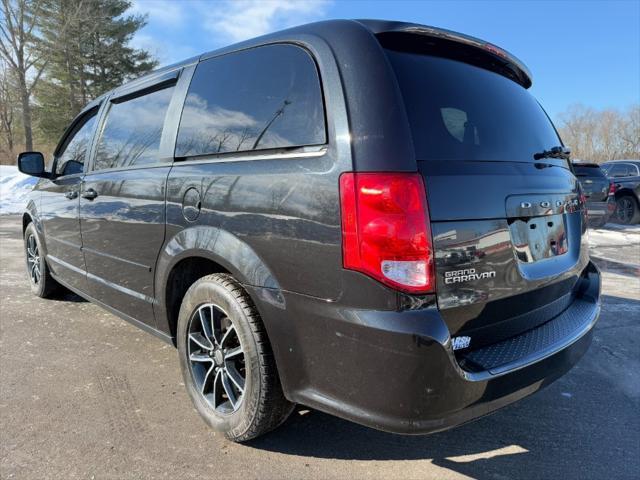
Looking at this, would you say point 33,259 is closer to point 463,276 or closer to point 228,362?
point 228,362

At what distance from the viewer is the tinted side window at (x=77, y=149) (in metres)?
3.64

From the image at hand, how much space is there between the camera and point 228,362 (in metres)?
2.25

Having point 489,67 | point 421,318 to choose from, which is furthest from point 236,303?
point 489,67

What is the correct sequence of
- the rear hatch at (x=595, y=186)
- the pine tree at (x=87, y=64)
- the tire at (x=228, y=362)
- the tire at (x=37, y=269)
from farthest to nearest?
1. the pine tree at (x=87, y=64)
2. the rear hatch at (x=595, y=186)
3. the tire at (x=37, y=269)
4. the tire at (x=228, y=362)

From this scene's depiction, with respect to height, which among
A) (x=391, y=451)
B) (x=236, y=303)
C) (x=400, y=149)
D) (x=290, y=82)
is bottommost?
(x=391, y=451)

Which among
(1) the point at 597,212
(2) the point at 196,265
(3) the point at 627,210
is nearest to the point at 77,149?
(2) the point at 196,265

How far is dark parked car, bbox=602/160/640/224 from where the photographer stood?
12.5m

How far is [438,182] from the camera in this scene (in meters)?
1.66

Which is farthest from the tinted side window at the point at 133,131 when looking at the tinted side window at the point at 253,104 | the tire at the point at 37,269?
the tire at the point at 37,269

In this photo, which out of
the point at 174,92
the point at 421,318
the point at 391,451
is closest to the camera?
the point at 421,318

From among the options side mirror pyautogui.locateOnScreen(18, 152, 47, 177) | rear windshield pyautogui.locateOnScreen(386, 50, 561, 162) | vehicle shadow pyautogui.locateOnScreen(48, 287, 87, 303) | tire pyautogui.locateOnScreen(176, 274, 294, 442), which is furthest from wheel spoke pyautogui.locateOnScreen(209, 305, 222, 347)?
vehicle shadow pyautogui.locateOnScreen(48, 287, 87, 303)

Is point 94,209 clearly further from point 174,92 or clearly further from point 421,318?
point 421,318

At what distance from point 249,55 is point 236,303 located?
1218 millimetres

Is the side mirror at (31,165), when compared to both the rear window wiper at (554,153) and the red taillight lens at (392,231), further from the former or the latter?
the rear window wiper at (554,153)
